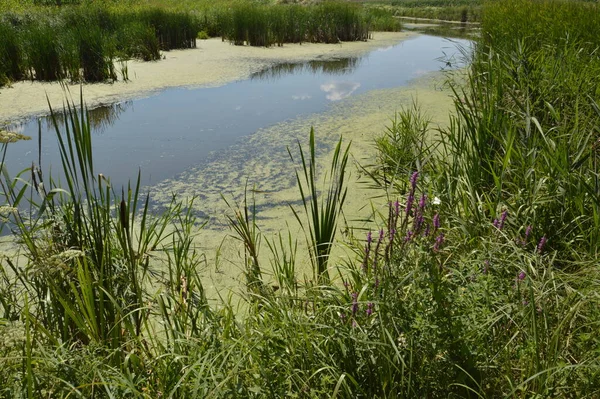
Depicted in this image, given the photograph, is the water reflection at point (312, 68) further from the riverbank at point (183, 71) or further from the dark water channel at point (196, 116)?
the riverbank at point (183, 71)

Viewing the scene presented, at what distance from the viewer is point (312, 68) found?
26.8ft

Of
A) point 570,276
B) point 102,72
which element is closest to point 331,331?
point 570,276

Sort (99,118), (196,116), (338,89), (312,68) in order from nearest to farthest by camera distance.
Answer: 1. (99,118)
2. (196,116)
3. (338,89)
4. (312,68)

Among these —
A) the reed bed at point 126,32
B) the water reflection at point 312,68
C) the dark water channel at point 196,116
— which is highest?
the reed bed at point 126,32

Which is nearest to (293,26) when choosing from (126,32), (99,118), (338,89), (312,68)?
(312,68)

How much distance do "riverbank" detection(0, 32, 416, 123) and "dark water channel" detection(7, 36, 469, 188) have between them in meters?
0.25

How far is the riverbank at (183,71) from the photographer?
212 inches

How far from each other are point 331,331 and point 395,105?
4608mm

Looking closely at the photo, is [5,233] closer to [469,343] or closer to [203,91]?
[469,343]

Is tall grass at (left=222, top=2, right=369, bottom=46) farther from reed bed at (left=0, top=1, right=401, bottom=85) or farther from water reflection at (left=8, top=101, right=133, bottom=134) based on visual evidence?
water reflection at (left=8, top=101, right=133, bottom=134)

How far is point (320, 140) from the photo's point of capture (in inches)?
173

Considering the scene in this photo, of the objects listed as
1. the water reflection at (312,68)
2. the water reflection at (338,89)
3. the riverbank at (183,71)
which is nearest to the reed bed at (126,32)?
the riverbank at (183,71)

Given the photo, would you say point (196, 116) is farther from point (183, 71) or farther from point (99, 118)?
point (183, 71)

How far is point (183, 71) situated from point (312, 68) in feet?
6.91
